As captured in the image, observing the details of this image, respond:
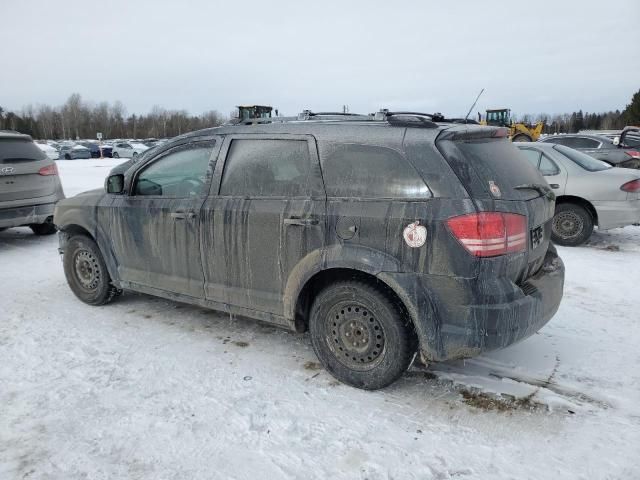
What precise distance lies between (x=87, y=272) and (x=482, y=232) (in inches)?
157

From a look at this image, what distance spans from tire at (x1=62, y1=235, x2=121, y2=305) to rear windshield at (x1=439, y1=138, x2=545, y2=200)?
3.54m

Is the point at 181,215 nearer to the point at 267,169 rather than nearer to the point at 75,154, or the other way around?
the point at 267,169

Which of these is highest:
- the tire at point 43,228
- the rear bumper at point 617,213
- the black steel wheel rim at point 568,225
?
Answer: the rear bumper at point 617,213

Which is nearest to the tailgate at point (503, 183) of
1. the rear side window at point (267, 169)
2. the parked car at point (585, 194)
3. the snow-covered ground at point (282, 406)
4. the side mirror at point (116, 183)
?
the snow-covered ground at point (282, 406)

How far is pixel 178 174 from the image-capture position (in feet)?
14.1

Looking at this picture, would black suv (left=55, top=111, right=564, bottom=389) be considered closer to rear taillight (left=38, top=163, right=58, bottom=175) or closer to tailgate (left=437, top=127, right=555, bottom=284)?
tailgate (left=437, top=127, right=555, bottom=284)

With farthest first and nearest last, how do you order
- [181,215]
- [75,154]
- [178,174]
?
[75,154]
[178,174]
[181,215]

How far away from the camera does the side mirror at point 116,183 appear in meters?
4.55

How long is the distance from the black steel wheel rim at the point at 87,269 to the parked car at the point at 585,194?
634cm

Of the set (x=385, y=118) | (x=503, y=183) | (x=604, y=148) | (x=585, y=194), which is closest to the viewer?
(x=503, y=183)

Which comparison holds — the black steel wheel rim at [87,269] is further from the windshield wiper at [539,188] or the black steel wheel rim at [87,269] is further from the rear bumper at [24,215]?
the windshield wiper at [539,188]

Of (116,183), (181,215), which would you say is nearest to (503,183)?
(181,215)

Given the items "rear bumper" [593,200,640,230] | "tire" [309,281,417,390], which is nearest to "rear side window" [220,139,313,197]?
"tire" [309,281,417,390]

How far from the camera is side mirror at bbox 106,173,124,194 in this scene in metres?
4.55
